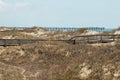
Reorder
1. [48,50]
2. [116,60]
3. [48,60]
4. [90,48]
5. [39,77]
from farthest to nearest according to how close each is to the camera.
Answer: [48,50] → [48,60] → [90,48] → [39,77] → [116,60]

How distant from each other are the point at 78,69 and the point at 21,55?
16449 mm

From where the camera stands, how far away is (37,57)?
41875 mm

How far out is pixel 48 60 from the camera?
40.3 metres

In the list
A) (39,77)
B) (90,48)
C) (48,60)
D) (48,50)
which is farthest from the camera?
(48,50)

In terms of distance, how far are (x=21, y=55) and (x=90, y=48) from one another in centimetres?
1042

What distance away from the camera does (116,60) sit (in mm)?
27281

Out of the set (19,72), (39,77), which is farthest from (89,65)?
(19,72)

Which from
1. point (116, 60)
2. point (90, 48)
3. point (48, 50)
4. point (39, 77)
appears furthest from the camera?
point (48, 50)

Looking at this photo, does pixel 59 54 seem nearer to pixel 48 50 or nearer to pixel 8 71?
pixel 48 50

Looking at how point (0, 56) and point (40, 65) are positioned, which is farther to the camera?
point (0, 56)

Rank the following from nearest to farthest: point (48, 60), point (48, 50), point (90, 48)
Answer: point (90, 48) < point (48, 60) < point (48, 50)

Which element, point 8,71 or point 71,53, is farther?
point 71,53

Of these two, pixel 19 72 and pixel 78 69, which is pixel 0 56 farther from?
pixel 78 69

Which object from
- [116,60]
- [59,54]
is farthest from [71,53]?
[116,60]
